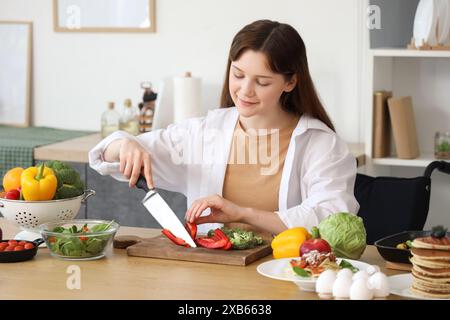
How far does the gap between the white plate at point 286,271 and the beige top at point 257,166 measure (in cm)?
61

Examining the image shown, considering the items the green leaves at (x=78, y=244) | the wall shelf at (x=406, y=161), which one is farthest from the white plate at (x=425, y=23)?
the green leaves at (x=78, y=244)

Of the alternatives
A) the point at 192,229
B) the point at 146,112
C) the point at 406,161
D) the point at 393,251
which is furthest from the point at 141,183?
the point at 146,112

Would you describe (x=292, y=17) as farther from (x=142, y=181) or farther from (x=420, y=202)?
(x=142, y=181)

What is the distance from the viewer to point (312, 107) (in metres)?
2.50

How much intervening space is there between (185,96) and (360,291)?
2.17 m

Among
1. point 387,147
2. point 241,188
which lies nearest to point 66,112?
point 387,147

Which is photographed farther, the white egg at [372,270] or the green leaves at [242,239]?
the green leaves at [242,239]

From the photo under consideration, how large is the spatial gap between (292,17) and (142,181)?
1.66 metres

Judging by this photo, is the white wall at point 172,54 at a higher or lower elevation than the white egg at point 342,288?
higher

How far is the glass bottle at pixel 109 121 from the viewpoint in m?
3.77

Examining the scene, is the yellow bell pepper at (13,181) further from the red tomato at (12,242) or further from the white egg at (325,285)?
the white egg at (325,285)

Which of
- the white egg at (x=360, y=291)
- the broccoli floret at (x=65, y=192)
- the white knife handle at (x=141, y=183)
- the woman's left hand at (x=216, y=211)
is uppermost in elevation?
the white knife handle at (x=141, y=183)
